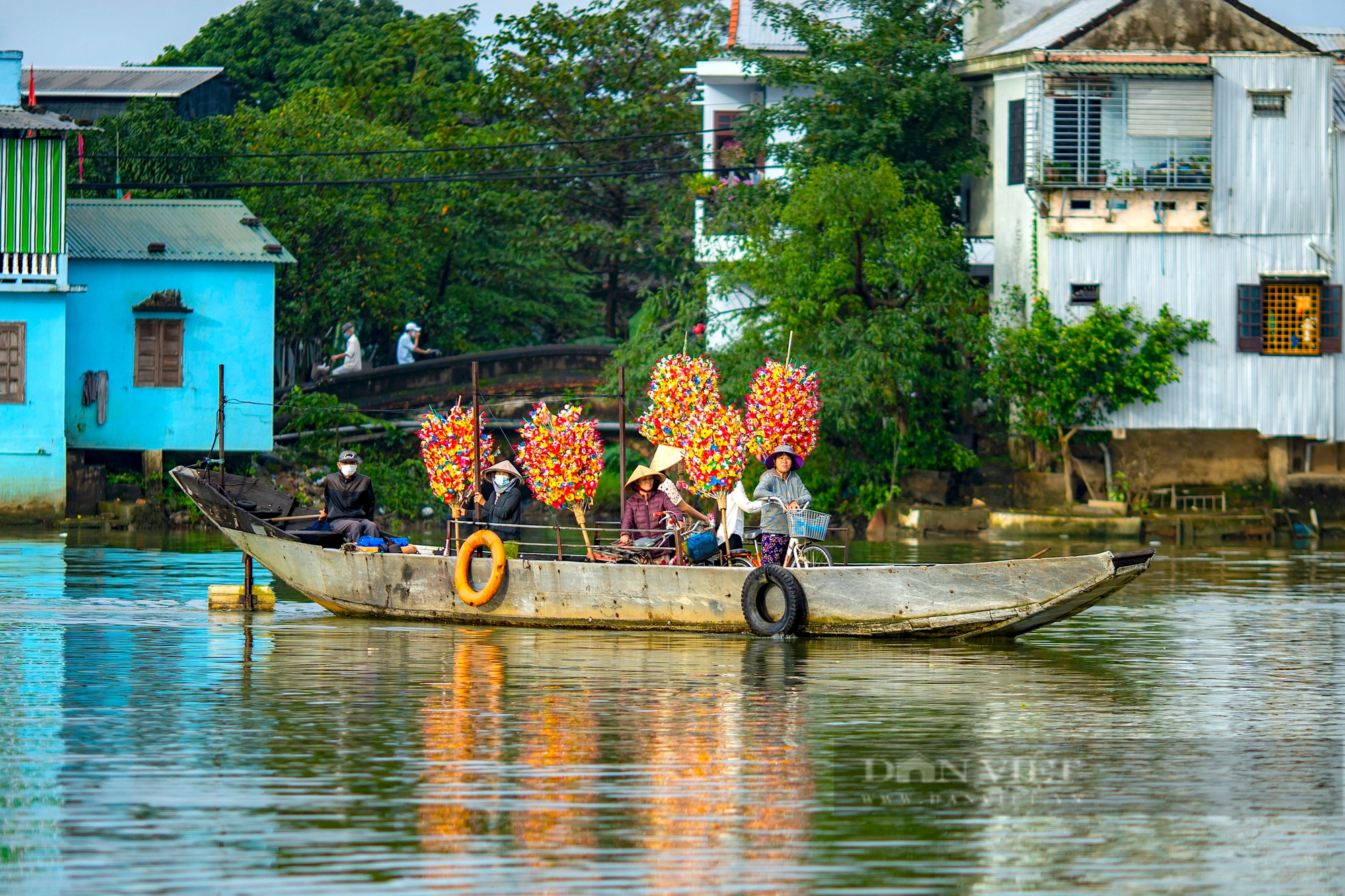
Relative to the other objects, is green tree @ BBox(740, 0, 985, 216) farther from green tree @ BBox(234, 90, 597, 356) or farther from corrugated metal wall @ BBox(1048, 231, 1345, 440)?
green tree @ BBox(234, 90, 597, 356)

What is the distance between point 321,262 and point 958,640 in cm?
2474

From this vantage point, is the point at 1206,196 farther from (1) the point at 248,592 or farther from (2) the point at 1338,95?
(1) the point at 248,592

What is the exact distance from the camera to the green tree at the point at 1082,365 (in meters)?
32.5

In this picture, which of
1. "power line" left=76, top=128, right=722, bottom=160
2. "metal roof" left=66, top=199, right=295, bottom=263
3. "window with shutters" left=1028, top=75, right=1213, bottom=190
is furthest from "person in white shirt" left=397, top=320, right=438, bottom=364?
"window with shutters" left=1028, top=75, right=1213, bottom=190

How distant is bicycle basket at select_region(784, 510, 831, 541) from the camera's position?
1716 centimetres

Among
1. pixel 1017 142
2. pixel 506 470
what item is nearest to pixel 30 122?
pixel 506 470

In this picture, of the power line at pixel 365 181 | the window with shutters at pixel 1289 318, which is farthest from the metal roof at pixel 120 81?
the window with shutters at pixel 1289 318

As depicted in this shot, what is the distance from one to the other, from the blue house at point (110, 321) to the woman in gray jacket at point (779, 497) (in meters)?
16.9

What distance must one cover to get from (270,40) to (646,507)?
33.5 m

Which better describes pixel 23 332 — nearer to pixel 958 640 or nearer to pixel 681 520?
pixel 681 520

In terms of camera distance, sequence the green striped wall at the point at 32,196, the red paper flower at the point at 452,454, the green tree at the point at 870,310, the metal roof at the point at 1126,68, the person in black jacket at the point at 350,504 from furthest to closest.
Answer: the metal roof at the point at 1126,68
the green tree at the point at 870,310
the green striped wall at the point at 32,196
the person in black jacket at the point at 350,504
the red paper flower at the point at 452,454

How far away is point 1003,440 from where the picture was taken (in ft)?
115

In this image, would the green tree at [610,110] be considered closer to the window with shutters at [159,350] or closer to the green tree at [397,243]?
the green tree at [397,243]

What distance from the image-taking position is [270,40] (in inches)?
1909
